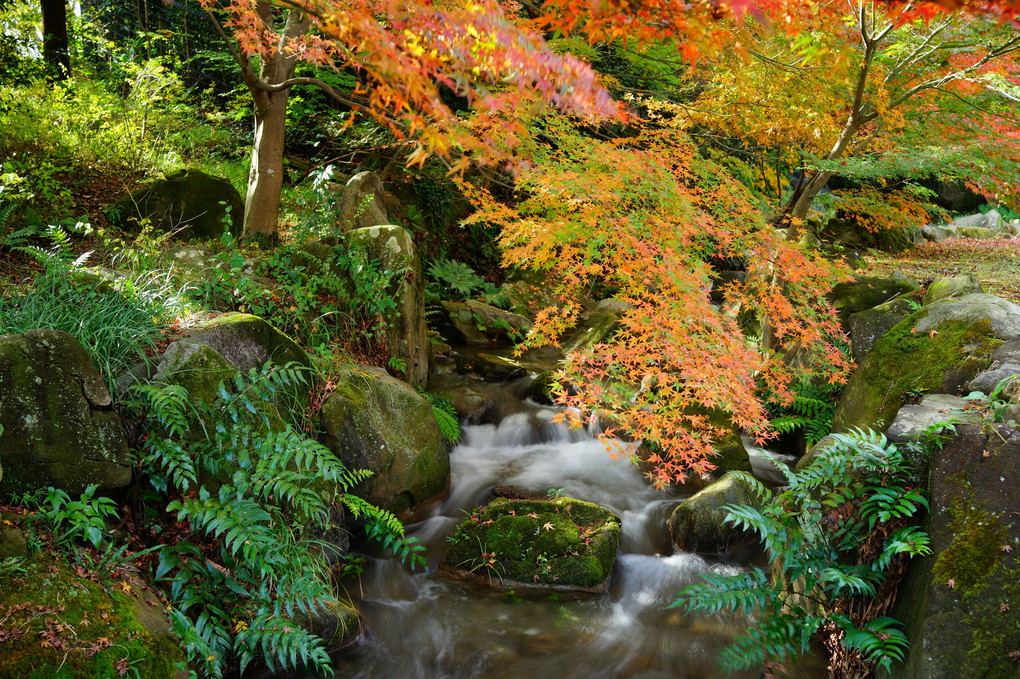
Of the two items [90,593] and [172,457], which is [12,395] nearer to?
[172,457]

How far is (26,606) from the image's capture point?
8.39ft

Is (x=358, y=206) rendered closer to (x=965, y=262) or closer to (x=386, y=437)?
(x=386, y=437)

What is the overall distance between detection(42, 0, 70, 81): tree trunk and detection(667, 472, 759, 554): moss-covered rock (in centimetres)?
1193

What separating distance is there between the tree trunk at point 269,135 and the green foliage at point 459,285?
3.38m

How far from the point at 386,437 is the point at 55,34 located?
422 inches

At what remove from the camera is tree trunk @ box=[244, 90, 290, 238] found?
22.5ft

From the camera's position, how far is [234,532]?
126 inches

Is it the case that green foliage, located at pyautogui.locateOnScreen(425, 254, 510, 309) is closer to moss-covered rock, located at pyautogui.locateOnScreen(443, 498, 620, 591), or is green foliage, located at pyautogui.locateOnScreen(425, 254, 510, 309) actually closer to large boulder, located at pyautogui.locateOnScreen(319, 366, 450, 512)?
large boulder, located at pyautogui.locateOnScreen(319, 366, 450, 512)

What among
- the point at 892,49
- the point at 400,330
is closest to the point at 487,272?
the point at 400,330

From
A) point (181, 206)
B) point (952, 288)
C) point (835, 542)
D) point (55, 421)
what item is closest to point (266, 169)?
point (181, 206)

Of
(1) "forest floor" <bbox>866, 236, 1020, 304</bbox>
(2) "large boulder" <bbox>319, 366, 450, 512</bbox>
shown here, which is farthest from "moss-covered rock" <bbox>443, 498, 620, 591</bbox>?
(1) "forest floor" <bbox>866, 236, 1020, 304</bbox>

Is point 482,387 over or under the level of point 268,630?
over

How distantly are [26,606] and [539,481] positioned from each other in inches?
182

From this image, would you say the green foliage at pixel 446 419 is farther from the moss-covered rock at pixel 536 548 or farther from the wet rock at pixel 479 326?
the wet rock at pixel 479 326
